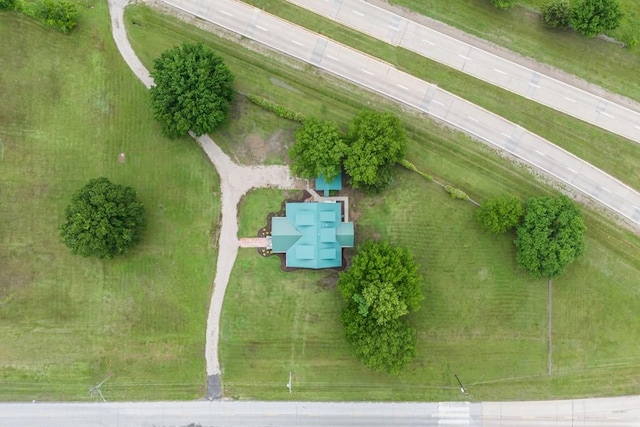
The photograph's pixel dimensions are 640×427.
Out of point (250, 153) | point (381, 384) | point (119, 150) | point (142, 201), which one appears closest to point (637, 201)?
point (381, 384)

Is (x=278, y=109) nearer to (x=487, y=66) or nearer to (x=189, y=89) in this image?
(x=189, y=89)

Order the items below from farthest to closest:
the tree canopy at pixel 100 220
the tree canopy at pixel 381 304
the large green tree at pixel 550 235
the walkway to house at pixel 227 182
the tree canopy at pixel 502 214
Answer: the walkway to house at pixel 227 182, the tree canopy at pixel 502 214, the large green tree at pixel 550 235, the tree canopy at pixel 100 220, the tree canopy at pixel 381 304

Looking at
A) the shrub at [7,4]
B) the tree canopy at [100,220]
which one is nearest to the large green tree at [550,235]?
the tree canopy at [100,220]

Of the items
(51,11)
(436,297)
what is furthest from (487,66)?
(51,11)

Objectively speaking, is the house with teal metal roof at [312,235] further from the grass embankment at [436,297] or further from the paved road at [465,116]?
the paved road at [465,116]

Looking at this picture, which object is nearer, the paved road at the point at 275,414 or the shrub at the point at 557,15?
the shrub at the point at 557,15

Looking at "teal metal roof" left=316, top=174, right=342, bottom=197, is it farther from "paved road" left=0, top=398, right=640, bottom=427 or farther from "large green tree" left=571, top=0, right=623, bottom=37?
"large green tree" left=571, top=0, right=623, bottom=37
